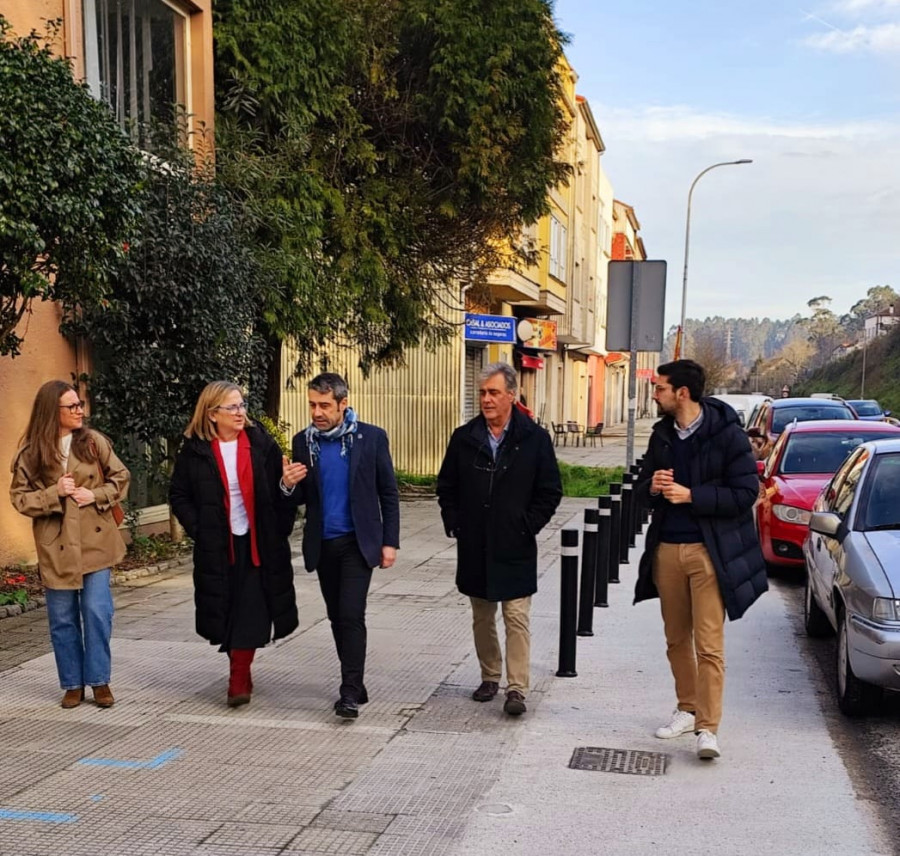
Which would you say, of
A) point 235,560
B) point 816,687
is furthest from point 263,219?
point 816,687

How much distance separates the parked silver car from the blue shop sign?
34.1 feet

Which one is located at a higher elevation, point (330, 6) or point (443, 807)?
point (330, 6)

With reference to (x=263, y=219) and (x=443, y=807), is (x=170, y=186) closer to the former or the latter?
(x=263, y=219)

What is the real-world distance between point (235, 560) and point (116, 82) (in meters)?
7.30

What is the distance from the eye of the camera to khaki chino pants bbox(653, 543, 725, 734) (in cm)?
509

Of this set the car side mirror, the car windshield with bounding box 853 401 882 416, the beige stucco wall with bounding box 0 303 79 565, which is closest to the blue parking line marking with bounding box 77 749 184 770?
the car side mirror

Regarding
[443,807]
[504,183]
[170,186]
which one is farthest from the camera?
[504,183]

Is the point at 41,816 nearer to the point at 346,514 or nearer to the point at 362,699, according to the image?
the point at 362,699

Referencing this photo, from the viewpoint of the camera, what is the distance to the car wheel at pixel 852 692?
5.73m

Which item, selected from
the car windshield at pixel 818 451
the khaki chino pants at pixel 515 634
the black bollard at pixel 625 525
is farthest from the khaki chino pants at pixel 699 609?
the car windshield at pixel 818 451

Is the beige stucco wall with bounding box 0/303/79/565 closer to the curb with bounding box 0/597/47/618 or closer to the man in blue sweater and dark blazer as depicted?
the curb with bounding box 0/597/47/618

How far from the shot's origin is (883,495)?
21.8 feet

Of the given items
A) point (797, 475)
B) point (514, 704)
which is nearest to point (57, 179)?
point (514, 704)

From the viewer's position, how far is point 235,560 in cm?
579
